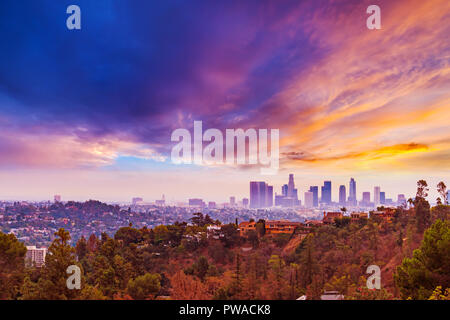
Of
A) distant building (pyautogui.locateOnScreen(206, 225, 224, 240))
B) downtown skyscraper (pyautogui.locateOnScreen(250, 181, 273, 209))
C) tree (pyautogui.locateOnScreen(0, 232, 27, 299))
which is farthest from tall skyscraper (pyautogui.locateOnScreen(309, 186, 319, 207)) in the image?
tree (pyautogui.locateOnScreen(0, 232, 27, 299))

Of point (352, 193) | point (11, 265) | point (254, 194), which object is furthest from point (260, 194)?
point (11, 265)

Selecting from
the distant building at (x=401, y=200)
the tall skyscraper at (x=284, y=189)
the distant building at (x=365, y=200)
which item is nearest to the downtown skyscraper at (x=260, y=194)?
the tall skyscraper at (x=284, y=189)

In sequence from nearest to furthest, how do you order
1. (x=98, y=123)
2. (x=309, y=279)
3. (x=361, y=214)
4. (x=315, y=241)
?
(x=309, y=279), (x=98, y=123), (x=315, y=241), (x=361, y=214)

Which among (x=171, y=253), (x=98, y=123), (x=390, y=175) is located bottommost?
(x=171, y=253)

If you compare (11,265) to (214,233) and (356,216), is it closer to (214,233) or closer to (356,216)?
(214,233)

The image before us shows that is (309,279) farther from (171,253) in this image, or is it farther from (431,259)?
(171,253)

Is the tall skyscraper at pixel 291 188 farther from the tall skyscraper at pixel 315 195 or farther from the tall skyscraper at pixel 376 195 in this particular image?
the tall skyscraper at pixel 376 195
